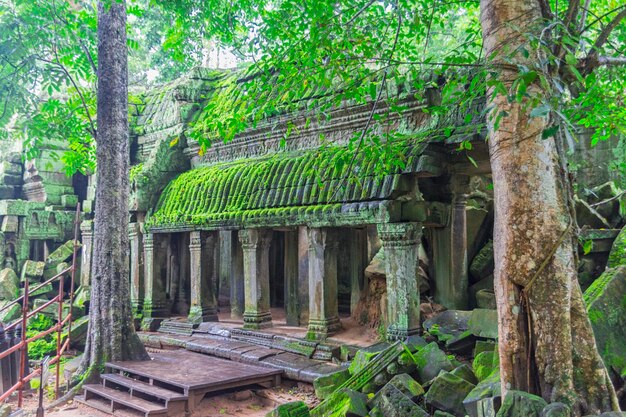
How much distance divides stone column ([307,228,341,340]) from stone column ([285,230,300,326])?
1451 mm

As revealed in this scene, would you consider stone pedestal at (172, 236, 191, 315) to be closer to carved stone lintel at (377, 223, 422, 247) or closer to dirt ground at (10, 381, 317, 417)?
dirt ground at (10, 381, 317, 417)

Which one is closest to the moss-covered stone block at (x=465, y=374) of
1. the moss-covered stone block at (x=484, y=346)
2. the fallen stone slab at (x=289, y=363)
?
the moss-covered stone block at (x=484, y=346)

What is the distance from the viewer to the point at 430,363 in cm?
509

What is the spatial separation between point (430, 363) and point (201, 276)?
18.7ft

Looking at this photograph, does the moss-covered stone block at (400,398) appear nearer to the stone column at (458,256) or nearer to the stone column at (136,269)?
the stone column at (458,256)

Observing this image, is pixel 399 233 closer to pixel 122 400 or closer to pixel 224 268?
pixel 122 400

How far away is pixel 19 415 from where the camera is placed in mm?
5348

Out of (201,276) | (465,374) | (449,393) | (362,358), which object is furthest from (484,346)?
(201,276)

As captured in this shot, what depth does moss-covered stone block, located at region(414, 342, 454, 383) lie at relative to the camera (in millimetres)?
4984

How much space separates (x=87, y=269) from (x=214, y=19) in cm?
697

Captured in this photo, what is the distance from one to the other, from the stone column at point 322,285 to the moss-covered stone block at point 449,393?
10.6ft

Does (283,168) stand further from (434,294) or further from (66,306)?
(66,306)

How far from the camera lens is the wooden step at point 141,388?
6020mm

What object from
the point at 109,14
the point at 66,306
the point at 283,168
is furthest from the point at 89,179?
the point at 283,168
